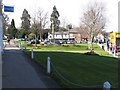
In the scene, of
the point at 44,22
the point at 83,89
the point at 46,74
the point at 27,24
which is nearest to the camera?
the point at 83,89

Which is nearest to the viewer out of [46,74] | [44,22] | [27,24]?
[46,74]

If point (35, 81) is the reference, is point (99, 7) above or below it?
above

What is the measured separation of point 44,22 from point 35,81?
193ft

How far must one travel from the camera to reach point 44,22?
72.7 metres

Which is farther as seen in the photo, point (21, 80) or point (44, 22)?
point (44, 22)

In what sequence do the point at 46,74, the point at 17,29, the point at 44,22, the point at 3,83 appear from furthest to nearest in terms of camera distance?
1. the point at 17,29
2. the point at 44,22
3. the point at 46,74
4. the point at 3,83

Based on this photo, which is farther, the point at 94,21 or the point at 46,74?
the point at 94,21

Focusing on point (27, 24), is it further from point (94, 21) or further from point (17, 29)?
point (94, 21)

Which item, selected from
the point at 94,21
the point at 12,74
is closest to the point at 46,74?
the point at 12,74

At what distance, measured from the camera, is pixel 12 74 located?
17000 millimetres

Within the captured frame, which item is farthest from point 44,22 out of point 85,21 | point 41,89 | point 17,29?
point 17,29

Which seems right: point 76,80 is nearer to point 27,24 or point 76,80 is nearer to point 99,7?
point 99,7

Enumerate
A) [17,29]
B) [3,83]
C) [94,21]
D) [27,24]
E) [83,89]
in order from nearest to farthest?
[83,89] < [3,83] < [94,21] < [27,24] < [17,29]

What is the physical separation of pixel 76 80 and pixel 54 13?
132 metres
